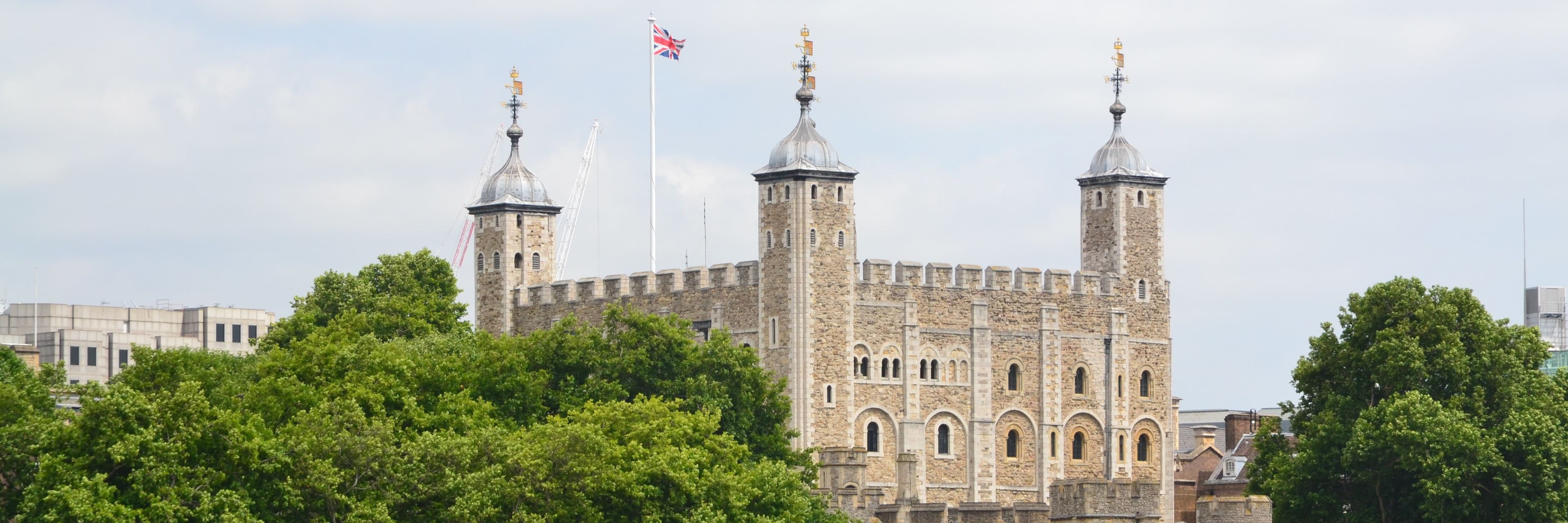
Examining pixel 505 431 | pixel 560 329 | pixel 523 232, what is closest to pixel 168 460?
pixel 505 431

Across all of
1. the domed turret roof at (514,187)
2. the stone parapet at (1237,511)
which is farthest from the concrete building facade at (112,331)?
the stone parapet at (1237,511)

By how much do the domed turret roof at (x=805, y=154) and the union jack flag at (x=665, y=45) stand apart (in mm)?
8272

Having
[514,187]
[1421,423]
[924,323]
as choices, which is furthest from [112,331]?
[1421,423]

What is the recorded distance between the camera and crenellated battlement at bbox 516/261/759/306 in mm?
110438

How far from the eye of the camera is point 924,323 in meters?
111

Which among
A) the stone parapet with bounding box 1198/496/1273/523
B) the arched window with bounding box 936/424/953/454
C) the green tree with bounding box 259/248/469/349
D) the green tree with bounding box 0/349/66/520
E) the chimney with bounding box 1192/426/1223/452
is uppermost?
the green tree with bounding box 259/248/469/349

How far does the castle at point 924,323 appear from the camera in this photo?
107875 millimetres

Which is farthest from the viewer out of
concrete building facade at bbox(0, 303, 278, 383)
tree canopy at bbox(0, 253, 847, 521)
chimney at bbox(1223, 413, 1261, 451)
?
concrete building facade at bbox(0, 303, 278, 383)

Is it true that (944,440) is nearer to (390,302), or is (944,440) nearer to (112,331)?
(390,302)

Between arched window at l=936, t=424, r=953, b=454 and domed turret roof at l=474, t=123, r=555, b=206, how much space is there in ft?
59.3

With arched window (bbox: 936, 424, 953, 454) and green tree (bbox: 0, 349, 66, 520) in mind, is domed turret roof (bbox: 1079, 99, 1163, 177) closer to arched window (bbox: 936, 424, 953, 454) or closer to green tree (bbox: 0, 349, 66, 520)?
arched window (bbox: 936, 424, 953, 454)

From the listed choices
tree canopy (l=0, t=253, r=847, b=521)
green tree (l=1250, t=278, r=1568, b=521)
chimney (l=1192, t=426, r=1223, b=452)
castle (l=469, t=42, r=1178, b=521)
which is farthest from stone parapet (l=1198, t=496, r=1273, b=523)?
chimney (l=1192, t=426, r=1223, b=452)

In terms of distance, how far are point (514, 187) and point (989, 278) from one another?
18.4 meters

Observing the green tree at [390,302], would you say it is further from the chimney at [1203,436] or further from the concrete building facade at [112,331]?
the concrete building facade at [112,331]
